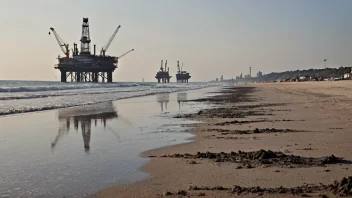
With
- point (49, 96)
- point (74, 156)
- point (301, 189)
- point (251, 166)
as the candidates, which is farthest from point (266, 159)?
point (49, 96)

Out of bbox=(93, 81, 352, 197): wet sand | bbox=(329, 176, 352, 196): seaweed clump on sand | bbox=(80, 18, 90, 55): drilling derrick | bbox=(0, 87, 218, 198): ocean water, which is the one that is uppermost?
bbox=(80, 18, 90, 55): drilling derrick

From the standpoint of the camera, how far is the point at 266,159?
6.17 meters

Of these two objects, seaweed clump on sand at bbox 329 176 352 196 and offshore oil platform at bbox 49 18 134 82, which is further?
offshore oil platform at bbox 49 18 134 82

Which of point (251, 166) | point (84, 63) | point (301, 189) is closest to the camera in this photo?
point (301, 189)

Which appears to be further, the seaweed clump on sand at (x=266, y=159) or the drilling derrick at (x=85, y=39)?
the drilling derrick at (x=85, y=39)

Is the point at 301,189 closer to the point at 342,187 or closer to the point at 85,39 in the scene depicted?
the point at 342,187

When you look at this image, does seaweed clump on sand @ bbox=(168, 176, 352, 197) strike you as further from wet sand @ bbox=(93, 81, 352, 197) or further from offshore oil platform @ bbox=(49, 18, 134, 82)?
offshore oil platform @ bbox=(49, 18, 134, 82)

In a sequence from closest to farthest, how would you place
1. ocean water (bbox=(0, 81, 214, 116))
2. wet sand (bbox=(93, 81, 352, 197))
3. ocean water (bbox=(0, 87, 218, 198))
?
wet sand (bbox=(93, 81, 352, 197)) < ocean water (bbox=(0, 87, 218, 198)) < ocean water (bbox=(0, 81, 214, 116))

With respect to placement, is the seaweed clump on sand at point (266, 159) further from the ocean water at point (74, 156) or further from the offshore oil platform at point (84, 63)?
the offshore oil platform at point (84, 63)

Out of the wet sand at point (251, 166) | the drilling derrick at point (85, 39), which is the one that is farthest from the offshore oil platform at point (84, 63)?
the wet sand at point (251, 166)

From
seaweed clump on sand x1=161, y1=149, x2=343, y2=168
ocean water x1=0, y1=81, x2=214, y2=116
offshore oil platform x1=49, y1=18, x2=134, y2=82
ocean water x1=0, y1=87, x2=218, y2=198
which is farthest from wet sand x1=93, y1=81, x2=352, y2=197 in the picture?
offshore oil platform x1=49, y1=18, x2=134, y2=82

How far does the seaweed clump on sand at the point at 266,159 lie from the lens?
5875mm

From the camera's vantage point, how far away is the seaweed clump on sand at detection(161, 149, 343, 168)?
5875mm

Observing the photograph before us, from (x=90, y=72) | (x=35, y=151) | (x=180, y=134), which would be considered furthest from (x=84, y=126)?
(x=90, y=72)
